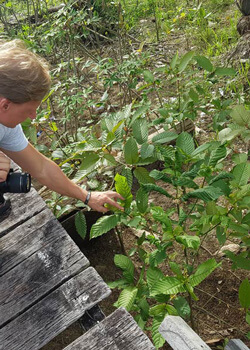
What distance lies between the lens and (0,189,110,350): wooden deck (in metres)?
1.94

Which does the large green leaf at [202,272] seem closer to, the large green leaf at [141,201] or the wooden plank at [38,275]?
the large green leaf at [141,201]

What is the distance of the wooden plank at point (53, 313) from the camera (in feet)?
6.27

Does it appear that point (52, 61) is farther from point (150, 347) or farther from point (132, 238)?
point (150, 347)

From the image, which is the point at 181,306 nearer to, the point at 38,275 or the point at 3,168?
the point at 38,275

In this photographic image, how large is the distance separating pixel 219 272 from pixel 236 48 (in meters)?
2.64

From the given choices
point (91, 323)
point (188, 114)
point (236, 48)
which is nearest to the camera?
point (91, 323)

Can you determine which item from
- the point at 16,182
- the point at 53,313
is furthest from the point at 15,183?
the point at 53,313

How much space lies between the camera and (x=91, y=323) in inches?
77.1

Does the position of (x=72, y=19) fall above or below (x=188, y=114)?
above

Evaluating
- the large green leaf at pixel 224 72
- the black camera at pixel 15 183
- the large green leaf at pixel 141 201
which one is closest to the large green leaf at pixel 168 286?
the large green leaf at pixel 141 201

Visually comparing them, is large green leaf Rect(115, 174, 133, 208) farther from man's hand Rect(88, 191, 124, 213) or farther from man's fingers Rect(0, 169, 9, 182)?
man's fingers Rect(0, 169, 9, 182)

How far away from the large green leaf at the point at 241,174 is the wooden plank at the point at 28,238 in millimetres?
848

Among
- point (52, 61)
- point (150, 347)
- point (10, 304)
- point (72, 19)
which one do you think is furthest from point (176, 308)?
point (52, 61)

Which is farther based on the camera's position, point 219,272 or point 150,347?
point 219,272
